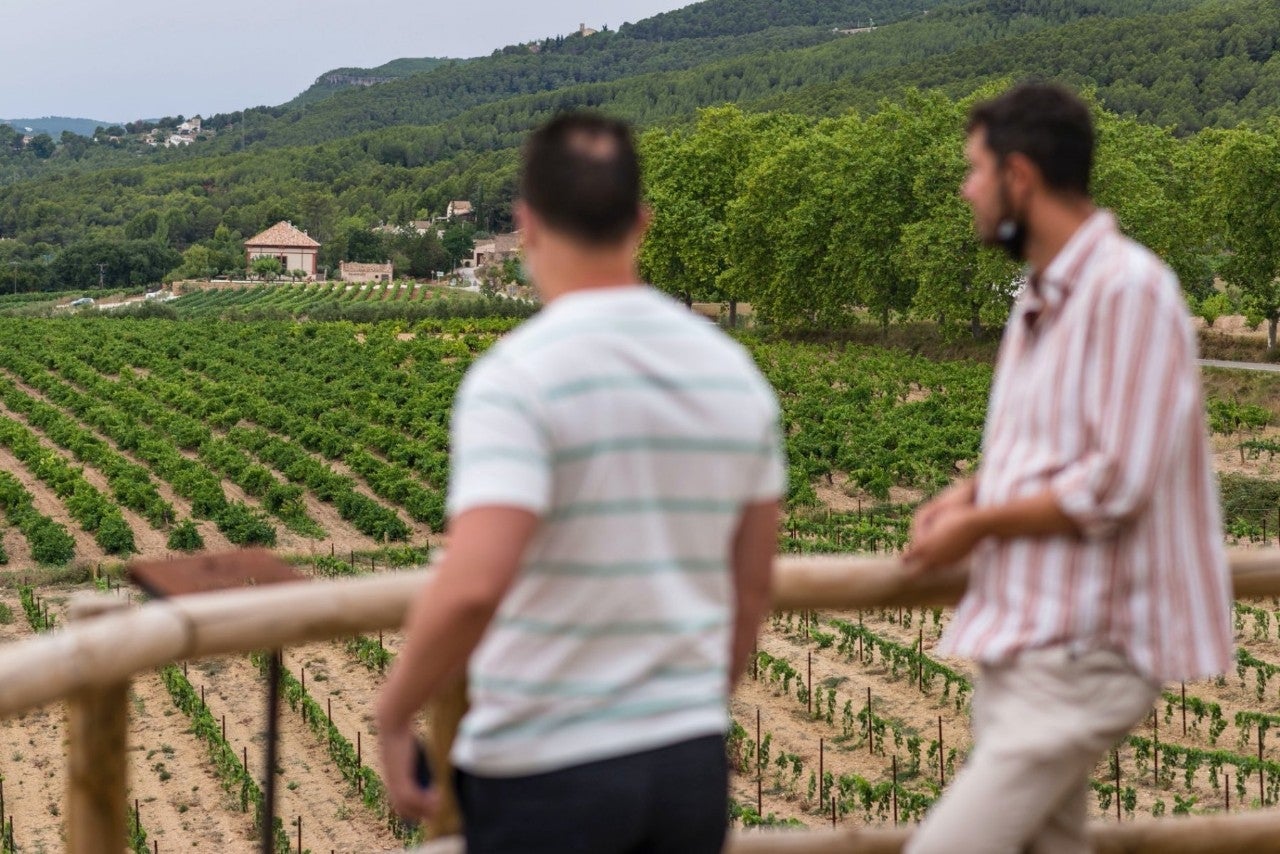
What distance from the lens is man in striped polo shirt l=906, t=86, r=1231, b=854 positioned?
2639 mm

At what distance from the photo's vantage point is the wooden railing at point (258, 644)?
253 centimetres

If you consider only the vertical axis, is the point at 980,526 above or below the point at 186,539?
above

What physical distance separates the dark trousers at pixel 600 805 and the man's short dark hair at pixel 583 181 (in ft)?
2.41

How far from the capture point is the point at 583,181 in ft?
7.66

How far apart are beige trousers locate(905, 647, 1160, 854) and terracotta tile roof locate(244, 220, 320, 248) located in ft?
450

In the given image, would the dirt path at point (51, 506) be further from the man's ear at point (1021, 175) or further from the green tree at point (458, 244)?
the green tree at point (458, 244)

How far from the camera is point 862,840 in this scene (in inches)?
126

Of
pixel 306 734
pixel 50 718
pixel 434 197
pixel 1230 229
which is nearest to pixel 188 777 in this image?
pixel 306 734

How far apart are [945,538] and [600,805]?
84cm

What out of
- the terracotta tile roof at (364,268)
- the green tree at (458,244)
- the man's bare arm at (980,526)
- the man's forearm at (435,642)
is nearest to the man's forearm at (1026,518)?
the man's bare arm at (980,526)

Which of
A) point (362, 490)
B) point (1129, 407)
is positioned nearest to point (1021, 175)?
point (1129, 407)

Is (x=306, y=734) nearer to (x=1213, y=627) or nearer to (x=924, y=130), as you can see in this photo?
(x=1213, y=627)

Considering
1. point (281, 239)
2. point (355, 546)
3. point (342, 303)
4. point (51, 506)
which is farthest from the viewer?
point (281, 239)

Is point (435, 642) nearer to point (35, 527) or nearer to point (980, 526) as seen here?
point (980, 526)
